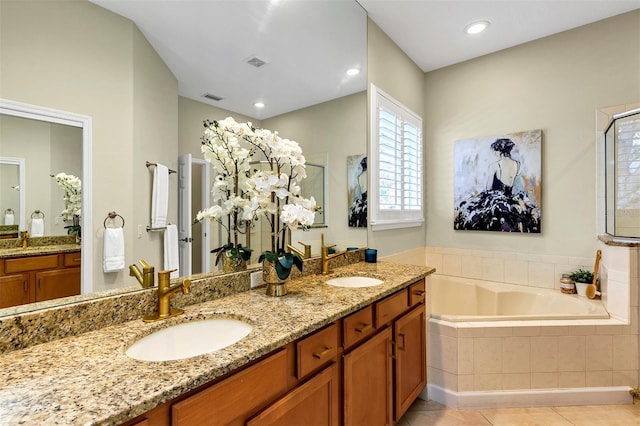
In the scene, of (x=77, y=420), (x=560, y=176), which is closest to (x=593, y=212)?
(x=560, y=176)

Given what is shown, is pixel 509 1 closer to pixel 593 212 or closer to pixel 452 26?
pixel 452 26

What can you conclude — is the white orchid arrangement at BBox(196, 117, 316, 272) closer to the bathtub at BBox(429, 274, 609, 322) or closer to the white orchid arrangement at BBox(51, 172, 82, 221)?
the white orchid arrangement at BBox(51, 172, 82, 221)

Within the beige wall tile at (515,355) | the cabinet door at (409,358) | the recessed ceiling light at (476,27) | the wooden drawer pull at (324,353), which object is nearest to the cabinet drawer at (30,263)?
the wooden drawer pull at (324,353)

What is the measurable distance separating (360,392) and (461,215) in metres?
2.25

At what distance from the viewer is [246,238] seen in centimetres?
160

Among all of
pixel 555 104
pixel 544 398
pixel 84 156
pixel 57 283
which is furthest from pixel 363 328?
pixel 555 104

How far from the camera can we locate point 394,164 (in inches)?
108

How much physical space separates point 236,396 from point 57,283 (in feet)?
2.38

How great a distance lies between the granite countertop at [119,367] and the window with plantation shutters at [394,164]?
135 cm

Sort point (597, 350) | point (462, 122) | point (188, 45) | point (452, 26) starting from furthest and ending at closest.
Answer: point (462, 122) → point (452, 26) → point (597, 350) → point (188, 45)

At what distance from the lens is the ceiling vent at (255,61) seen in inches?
62.9

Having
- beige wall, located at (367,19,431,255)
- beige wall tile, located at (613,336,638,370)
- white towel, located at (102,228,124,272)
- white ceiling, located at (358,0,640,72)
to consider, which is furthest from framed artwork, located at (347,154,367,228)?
beige wall tile, located at (613,336,638,370)

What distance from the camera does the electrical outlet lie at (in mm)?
1591

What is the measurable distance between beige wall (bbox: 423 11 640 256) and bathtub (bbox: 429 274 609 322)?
0.37 metres
